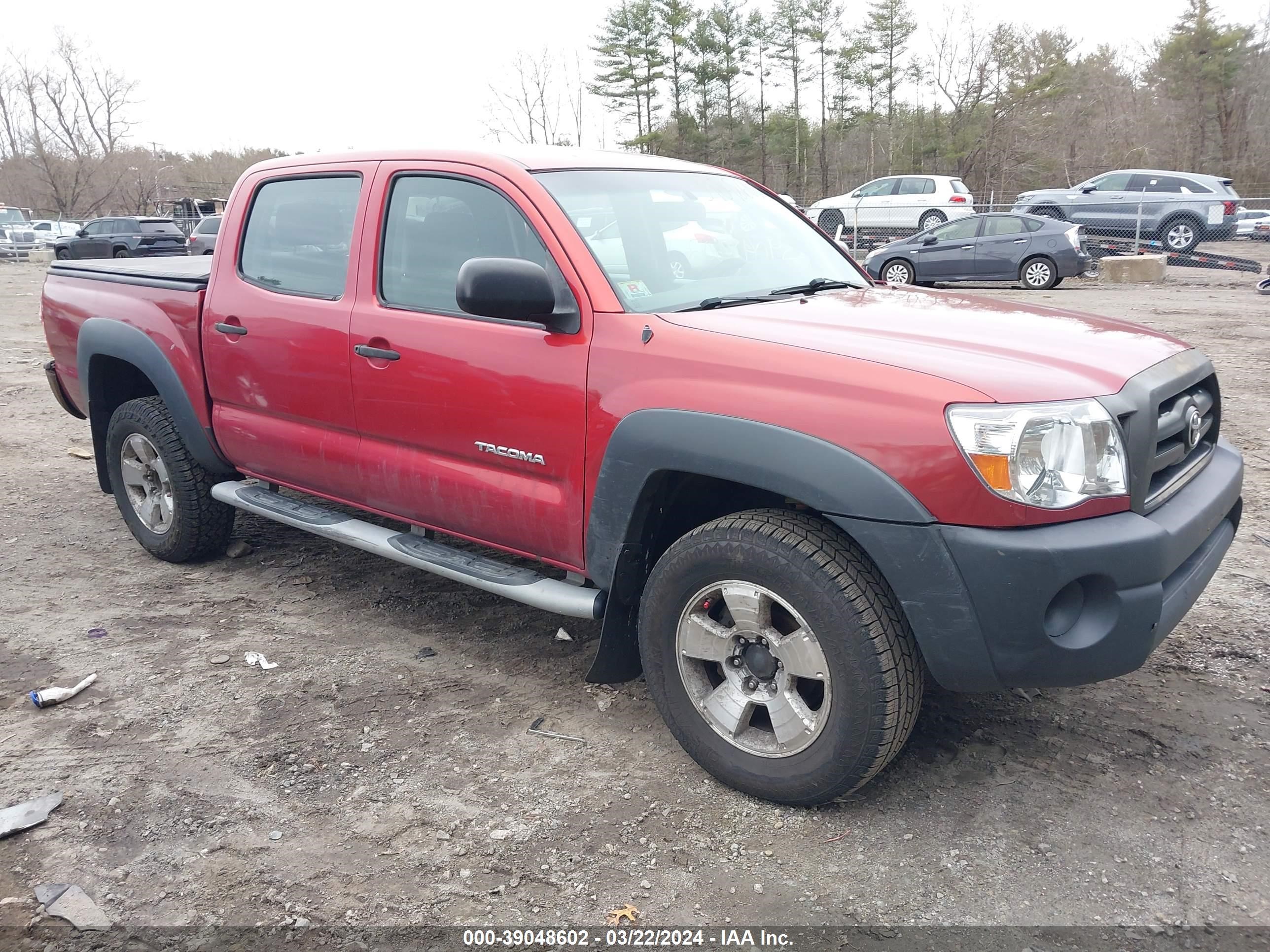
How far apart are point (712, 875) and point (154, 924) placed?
1400mm

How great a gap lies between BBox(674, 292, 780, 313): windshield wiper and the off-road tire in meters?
2.77

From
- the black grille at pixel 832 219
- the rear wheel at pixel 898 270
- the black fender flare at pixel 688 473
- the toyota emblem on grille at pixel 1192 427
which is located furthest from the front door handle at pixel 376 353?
the black grille at pixel 832 219

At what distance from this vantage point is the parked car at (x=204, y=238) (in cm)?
2027

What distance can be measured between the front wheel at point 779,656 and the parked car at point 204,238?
1694 cm

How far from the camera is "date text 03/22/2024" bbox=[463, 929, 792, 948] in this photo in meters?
2.36

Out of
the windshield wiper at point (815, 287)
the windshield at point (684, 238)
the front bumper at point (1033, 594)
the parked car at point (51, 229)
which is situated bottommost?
the front bumper at point (1033, 594)

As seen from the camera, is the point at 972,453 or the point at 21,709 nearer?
the point at 972,453

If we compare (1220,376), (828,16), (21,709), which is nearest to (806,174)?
(828,16)

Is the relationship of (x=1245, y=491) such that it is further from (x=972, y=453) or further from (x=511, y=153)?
(x=511, y=153)

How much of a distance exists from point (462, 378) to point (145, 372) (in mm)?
2157

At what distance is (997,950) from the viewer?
229 centimetres

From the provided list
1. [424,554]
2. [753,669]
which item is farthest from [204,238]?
[753,669]

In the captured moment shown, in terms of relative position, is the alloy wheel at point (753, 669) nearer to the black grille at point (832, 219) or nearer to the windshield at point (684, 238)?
the windshield at point (684, 238)

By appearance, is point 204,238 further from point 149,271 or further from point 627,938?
point 627,938
